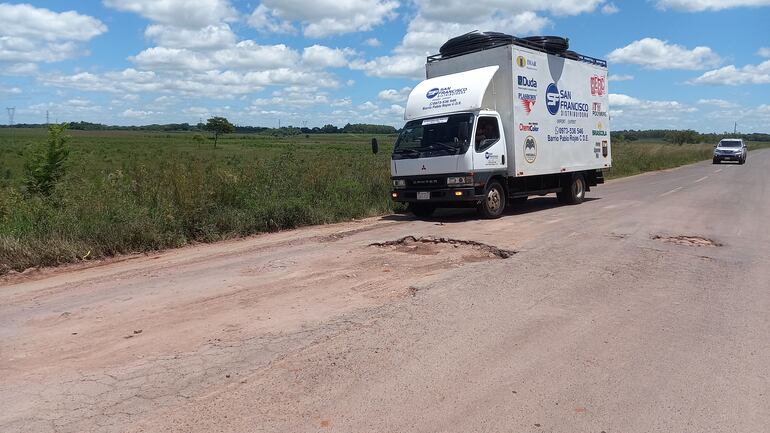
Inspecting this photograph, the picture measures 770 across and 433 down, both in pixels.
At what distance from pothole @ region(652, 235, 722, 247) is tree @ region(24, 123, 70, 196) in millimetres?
12313

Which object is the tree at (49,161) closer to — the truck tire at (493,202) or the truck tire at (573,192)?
the truck tire at (493,202)

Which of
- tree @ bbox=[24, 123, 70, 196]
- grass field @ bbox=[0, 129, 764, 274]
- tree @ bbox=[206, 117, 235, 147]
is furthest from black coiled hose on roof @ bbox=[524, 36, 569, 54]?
tree @ bbox=[206, 117, 235, 147]

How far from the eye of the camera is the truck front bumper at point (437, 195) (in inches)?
472

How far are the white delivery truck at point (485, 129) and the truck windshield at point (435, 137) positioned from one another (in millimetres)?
23

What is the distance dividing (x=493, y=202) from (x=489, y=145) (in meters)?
1.29

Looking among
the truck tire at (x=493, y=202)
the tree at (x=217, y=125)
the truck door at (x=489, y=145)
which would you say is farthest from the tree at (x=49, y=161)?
the tree at (x=217, y=125)

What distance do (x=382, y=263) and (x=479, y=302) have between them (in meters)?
2.30

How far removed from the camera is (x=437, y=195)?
12.3 meters

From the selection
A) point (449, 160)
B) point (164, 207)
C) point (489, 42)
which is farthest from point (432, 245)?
point (489, 42)

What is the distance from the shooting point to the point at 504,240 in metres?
9.58

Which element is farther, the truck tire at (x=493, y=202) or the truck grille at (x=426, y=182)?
the truck tire at (x=493, y=202)

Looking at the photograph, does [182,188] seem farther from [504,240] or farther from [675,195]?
[675,195]

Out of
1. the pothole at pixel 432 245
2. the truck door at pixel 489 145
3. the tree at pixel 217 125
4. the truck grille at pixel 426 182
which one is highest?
the tree at pixel 217 125

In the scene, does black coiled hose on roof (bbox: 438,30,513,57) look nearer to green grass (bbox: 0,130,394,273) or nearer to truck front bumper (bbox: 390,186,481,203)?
truck front bumper (bbox: 390,186,481,203)
